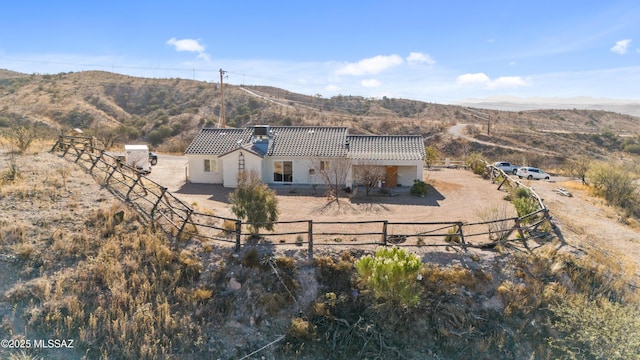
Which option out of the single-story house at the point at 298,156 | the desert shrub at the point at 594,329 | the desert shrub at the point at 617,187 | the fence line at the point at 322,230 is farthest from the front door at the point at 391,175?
the desert shrub at the point at 594,329

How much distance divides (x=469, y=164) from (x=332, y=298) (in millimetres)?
25514

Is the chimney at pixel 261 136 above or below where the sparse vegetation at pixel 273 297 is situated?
above

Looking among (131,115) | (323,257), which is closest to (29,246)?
(323,257)

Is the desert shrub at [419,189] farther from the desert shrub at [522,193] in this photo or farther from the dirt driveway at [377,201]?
the desert shrub at [522,193]

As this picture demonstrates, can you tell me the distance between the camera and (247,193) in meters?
13.5

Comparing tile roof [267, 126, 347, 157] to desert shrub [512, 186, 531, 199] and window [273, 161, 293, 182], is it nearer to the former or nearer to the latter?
window [273, 161, 293, 182]

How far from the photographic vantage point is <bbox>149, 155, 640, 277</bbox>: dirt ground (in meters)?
15.3

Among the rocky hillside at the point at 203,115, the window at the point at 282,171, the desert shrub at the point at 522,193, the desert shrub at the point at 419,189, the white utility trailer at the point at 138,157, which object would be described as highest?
the rocky hillside at the point at 203,115

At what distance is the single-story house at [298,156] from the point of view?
23.9 metres

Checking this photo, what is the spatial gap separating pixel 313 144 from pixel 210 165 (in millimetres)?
7104

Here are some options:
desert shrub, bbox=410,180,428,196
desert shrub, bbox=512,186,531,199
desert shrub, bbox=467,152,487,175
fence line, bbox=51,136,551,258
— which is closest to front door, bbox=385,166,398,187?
desert shrub, bbox=410,180,428,196

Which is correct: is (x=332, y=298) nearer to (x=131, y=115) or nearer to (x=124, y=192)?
(x=124, y=192)

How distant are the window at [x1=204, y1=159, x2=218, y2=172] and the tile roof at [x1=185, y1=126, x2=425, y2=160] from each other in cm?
64

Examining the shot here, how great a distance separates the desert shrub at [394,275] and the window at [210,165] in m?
16.8
